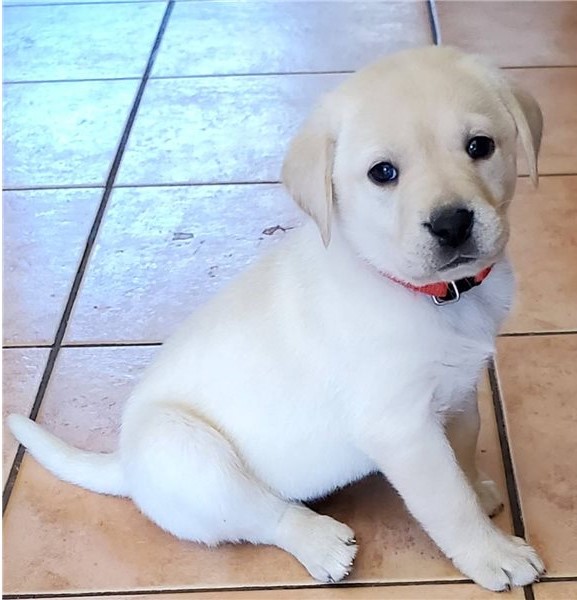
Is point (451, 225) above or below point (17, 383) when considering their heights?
above

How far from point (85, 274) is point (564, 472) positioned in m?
1.15

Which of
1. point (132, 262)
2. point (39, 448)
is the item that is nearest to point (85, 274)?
point (132, 262)

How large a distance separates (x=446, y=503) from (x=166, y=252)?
43.5 inches

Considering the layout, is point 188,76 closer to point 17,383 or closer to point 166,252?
point 166,252

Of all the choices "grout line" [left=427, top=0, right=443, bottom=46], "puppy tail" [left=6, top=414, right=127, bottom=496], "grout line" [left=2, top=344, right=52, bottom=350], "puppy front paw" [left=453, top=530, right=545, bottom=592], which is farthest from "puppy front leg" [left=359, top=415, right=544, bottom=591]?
"grout line" [left=427, top=0, right=443, bottom=46]

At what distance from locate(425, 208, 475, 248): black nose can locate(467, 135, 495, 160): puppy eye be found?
0.10 m

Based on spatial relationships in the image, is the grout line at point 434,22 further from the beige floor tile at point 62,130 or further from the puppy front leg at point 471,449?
the puppy front leg at point 471,449

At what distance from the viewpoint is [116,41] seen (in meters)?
3.35

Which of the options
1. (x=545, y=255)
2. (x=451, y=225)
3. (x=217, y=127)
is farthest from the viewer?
(x=217, y=127)

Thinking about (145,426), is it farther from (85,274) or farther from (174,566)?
(85,274)

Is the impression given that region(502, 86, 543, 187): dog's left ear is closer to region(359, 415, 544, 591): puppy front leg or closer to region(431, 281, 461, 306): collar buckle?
region(431, 281, 461, 306): collar buckle

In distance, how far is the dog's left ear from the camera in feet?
4.81

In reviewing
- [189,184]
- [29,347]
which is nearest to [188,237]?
[189,184]

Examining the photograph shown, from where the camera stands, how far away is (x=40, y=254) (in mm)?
2438
